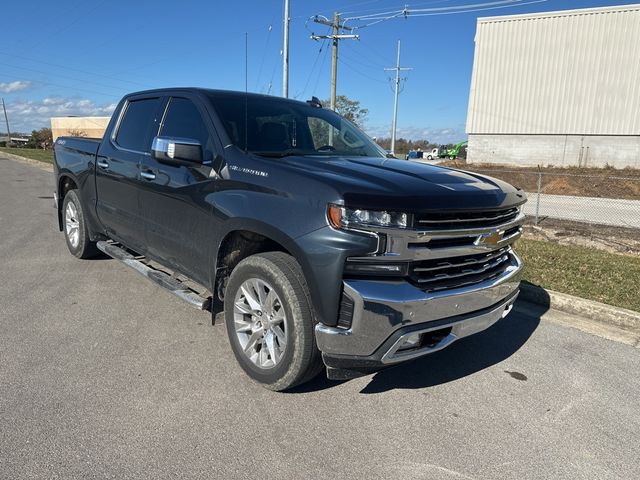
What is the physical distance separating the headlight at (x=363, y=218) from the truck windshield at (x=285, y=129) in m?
1.09

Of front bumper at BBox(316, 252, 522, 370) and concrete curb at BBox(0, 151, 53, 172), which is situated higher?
front bumper at BBox(316, 252, 522, 370)

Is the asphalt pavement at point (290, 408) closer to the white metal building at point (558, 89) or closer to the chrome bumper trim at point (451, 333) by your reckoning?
the chrome bumper trim at point (451, 333)

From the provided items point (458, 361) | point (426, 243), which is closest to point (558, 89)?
point (458, 361)

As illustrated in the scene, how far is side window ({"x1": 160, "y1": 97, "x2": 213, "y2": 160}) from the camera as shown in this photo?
378cm

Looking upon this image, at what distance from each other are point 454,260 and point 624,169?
34902 mm

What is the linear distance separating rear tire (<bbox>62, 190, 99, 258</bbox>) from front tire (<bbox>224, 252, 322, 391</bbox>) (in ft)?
11.1

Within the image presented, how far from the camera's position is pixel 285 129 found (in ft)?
13.3

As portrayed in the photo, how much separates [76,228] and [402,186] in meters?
5.01

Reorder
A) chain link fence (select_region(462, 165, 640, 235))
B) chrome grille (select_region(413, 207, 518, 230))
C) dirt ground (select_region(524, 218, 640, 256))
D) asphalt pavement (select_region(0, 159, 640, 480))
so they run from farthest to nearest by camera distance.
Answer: chain link fence (select_region(462, 165, 640, 235)), dirt ground (select_region(524, 218, 640, 256)), chrome grille (select_region(413, 207, 518, 230)), asphalt pavement (select_region(0, 159, 640, 480))

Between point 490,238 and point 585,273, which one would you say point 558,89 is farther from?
point 490,238

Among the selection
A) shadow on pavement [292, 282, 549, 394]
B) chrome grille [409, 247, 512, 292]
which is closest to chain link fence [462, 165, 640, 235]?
shadow on pavement [292, 282, 549, 394]

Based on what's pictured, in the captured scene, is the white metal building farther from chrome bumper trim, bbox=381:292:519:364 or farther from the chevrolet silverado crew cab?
chrome bumper trim, bbox=381:292:519:364

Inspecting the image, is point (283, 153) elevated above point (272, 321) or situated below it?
above

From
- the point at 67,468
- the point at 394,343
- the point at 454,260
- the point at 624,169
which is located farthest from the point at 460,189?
the point at 624,169
